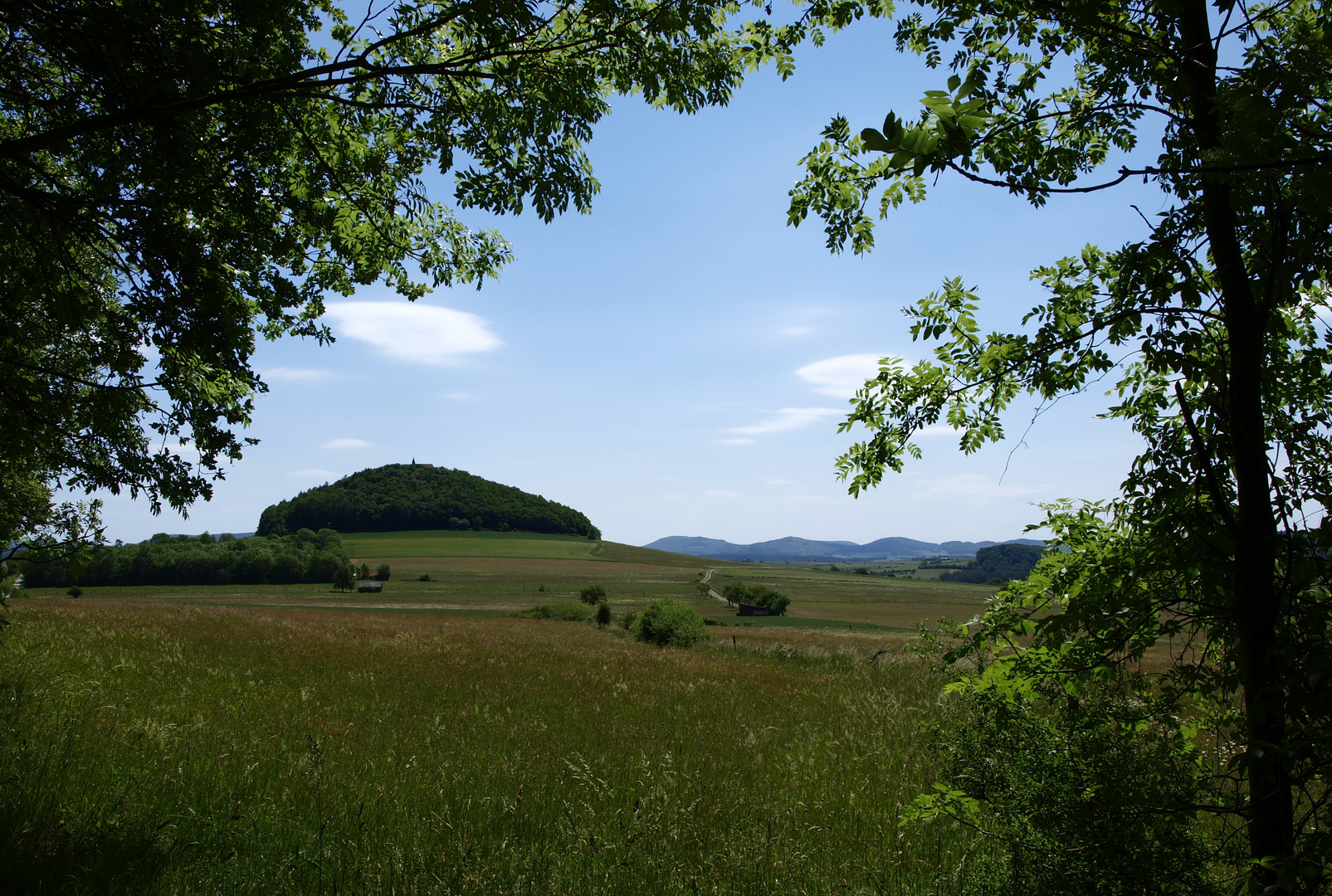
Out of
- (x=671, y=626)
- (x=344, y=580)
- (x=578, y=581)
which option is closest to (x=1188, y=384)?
(x=671, y=626)

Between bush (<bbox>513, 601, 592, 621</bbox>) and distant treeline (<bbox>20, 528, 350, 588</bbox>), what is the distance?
58700mm

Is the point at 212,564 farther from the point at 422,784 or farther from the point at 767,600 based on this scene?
the point at 422,784

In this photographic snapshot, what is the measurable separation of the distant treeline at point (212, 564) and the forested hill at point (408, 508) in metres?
64.5

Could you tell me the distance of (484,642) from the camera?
20.6 metres

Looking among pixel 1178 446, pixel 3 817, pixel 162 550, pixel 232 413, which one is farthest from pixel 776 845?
pixel 162 550

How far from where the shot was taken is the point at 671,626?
92.5 ft

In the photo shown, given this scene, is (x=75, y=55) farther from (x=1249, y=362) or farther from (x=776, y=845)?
(x=776, y=845)

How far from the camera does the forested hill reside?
16750 centimetres

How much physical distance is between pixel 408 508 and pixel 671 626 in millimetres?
Answer: 160052

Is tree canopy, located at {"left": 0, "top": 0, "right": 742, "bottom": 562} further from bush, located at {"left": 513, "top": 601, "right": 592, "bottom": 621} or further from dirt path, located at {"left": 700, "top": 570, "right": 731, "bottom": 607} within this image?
dirt path, located at {"left": 700, "top": 570, "right": 731, "bottom": 607}

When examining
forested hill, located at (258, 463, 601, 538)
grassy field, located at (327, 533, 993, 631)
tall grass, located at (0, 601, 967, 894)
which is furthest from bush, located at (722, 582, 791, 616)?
forested hill, located at (258, 463, 601, 538)

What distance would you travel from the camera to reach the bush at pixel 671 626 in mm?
27766

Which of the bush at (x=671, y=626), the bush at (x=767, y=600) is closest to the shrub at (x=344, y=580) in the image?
the bush at (x=767, y=600)

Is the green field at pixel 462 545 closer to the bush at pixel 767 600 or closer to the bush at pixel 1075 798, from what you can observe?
the bush at pixel 767 600
